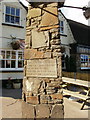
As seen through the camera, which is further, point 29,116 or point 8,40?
point 8,40

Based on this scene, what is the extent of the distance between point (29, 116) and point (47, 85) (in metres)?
0.93

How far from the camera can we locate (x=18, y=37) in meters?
9.61

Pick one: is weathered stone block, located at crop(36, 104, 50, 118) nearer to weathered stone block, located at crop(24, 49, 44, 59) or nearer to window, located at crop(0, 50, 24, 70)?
weathered stone block, located at crop(24, 49, 44, 59)

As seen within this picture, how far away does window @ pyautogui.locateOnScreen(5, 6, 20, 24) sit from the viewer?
9414mm

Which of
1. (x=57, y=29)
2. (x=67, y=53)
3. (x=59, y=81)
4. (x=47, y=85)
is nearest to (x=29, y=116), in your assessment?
(x=47, y=85)

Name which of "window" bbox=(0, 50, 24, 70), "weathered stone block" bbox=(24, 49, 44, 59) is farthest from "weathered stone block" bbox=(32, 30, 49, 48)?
"window" bbox=(0, 50, 24, 70)

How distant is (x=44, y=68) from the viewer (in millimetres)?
3268

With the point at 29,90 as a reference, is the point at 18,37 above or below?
above

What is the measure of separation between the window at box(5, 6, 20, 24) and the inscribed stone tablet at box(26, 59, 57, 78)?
23.4ft

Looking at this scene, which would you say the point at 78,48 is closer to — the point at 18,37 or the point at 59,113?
the point at 18,37

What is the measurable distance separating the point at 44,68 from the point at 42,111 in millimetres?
1082

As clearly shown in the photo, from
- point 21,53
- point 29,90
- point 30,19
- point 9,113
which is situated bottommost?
point 9,113

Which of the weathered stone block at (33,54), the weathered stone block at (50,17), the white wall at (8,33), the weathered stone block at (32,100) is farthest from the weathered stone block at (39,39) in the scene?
the white wall at (8,33)

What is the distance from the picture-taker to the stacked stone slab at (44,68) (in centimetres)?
319
